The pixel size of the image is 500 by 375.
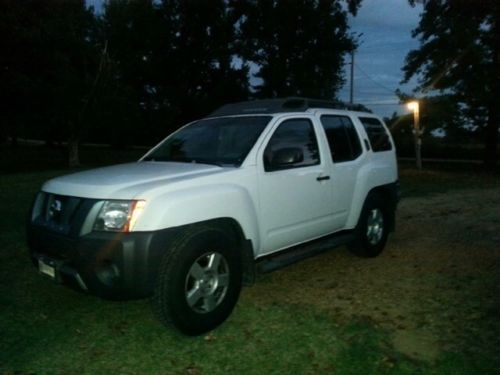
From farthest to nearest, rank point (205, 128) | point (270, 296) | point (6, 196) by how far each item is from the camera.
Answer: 1. point (6, 196)
2. point (205, 128)
3. point (270, 296)

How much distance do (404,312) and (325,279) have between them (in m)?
1.15

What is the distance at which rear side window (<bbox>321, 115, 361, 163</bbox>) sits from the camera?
535 centimetres

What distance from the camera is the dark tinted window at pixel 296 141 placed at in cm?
455

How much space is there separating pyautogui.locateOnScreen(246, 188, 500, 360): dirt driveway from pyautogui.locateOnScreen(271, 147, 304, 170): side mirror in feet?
4.62

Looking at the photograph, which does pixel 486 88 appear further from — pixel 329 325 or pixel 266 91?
pixel 329 325

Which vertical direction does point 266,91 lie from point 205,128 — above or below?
above

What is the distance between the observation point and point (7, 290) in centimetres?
502

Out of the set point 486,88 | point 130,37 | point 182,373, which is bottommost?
point 182,373

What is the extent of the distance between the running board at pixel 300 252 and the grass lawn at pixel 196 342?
441mm

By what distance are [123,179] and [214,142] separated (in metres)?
1.36

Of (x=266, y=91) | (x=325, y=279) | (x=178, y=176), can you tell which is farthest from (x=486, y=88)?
(x=178, y=176)

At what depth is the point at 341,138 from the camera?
18.3 feet

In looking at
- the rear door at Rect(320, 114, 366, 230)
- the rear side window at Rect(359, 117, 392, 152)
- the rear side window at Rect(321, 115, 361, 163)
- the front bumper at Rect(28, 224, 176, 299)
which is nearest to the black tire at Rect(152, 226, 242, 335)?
the front bumper at Rect(28, 224, 176, 299)

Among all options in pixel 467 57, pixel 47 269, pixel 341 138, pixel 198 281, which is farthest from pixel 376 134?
pixel 467 57
